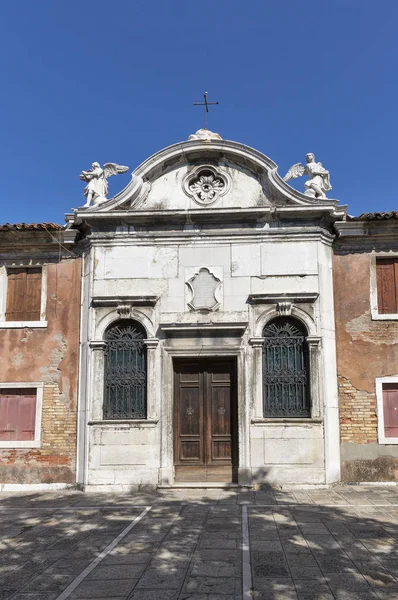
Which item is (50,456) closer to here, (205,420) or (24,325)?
(24,325)

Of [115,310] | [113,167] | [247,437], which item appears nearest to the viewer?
[247,437]

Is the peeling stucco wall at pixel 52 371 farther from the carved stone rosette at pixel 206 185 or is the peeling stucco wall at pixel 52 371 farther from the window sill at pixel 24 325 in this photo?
the carved stone rosette at pixel 206 185

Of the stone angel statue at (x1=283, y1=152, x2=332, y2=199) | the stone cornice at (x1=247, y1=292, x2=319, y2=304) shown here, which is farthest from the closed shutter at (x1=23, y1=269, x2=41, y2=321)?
the stone angel statue at (x1=283, y1=152, x2=332, y2=199)

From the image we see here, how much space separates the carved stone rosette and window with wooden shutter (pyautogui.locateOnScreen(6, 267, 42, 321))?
3.80m

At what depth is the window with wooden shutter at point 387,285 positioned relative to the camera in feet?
36.5

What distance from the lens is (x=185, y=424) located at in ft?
34.9

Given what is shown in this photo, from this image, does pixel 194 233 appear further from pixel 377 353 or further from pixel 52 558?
pixel 52 558

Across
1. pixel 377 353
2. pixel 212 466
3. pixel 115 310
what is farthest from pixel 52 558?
pixel 377 353

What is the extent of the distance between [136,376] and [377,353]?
491cm

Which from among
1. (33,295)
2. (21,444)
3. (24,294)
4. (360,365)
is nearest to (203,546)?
(360,365)

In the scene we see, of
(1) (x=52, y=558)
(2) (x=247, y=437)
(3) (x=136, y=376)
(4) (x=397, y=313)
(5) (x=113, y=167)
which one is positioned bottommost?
(1) (x=52, y=558)

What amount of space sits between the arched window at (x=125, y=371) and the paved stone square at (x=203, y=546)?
1699mm

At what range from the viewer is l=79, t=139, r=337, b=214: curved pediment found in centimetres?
1112

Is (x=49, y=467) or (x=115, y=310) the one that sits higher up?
(x=115, y=310)
